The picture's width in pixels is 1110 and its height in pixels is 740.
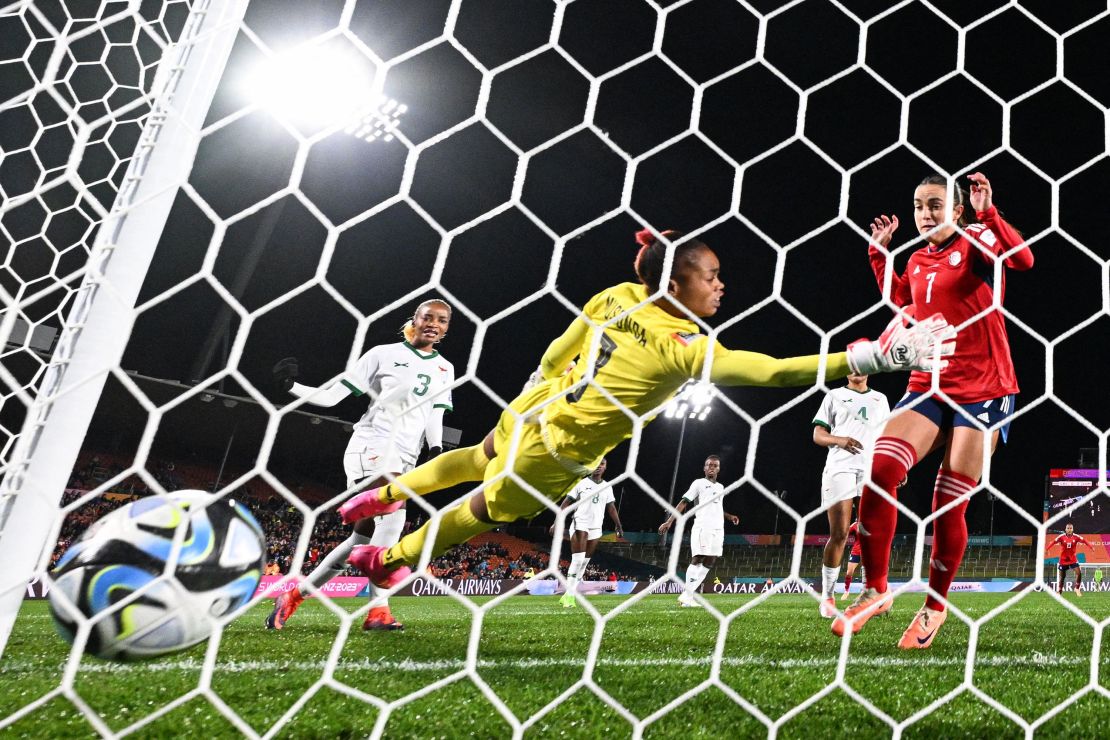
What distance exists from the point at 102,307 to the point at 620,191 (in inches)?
431

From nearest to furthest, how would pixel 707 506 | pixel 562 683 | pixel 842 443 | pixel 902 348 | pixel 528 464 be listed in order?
1. pixel 902 348
2. pixel 562 683
3. pixel 528 464
4. pixel 842 443
5. pixel 707 506

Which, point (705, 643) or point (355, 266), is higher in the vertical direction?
point (705, 643)

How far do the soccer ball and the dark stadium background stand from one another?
1.54 metres

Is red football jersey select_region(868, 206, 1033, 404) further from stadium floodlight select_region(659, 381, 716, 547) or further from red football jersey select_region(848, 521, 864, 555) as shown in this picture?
stadium floodlight select_region(659, 381, 716, 547)

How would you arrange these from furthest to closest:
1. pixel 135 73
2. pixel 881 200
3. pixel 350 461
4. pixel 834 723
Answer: pixel 881 200, pixel 350 461, pixel 135 73, pixel 834 723

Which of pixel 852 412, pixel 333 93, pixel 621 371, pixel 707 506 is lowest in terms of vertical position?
pixel 707 506

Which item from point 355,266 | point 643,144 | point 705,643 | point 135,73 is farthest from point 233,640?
point 355,266

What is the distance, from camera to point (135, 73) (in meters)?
3.25

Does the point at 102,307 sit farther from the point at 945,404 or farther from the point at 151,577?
the point at 945,404

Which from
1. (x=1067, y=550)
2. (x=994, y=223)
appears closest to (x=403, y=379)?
(x=994, y=223)

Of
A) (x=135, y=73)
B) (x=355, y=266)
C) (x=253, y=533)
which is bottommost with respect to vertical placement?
(x=355, y=266)

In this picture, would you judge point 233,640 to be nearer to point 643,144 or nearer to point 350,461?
point 350,461

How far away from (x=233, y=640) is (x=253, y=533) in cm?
104

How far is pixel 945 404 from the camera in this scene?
2.32 metres
